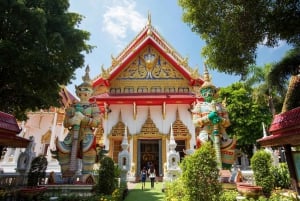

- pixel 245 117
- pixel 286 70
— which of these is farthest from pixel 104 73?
pixel 245 117

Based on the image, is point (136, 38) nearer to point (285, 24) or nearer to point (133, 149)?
point (133, 149)

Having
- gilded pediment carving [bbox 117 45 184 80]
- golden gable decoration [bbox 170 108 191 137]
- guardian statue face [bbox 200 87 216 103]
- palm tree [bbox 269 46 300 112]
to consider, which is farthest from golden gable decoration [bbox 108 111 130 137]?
palm tree [bbox 269 46 300 112]

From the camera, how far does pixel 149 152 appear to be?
52.0 feet

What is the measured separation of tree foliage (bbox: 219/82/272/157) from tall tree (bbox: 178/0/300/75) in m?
15.1

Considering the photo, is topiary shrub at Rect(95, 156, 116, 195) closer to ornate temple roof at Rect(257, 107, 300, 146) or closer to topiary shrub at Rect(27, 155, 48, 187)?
topiary shrub at Rect(27, 155, 48, 187)

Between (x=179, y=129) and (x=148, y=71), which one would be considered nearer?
(x=179, y=129)

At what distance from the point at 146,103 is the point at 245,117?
10.8 m

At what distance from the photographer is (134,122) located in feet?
51.0

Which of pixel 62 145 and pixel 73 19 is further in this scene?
pixel 73 19

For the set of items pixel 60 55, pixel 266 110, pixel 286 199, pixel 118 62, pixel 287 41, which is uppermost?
pixel 118 62

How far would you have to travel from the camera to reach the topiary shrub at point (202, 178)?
5.12 m

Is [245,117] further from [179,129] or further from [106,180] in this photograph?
[106,180]

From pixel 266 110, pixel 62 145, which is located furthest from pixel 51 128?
pixel 266 110

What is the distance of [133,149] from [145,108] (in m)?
2.73
